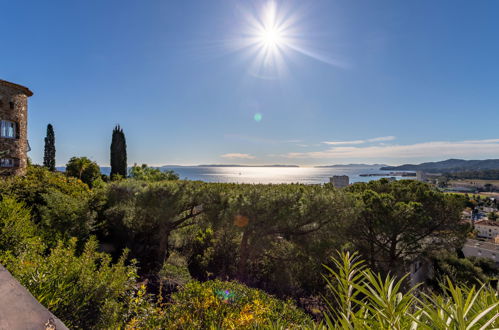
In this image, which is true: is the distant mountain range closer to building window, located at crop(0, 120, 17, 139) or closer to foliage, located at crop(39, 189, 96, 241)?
foliage, located at crop(39, 189, 96, 241)

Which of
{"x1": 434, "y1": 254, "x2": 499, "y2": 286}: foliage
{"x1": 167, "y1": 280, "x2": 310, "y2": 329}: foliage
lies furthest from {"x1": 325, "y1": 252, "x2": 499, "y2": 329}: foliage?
{"x1": 434, "y1": 254, "x2": 499, "y2": 286}: foliage

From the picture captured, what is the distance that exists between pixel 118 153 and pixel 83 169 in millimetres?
→ 5919

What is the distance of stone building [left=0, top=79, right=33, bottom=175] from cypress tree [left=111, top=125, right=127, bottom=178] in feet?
40.9

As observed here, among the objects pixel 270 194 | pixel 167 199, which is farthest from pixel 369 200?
pixel 167 199

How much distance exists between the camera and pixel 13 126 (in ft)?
37.9

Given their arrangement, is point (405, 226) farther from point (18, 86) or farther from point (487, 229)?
point (487, 229)

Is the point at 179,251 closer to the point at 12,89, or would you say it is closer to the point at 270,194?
the point at 270,194

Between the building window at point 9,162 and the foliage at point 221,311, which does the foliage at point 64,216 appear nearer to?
the foliage at point 221,311

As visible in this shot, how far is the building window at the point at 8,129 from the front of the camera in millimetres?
11047

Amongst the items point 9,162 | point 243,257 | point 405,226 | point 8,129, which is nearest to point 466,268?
point 405,226

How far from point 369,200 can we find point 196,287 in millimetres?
8177

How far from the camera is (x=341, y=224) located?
7777 mm

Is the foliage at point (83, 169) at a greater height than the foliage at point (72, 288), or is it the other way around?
the foliage at point (83, 169)

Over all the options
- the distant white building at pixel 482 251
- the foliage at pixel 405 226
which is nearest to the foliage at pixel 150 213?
the foliage at pixel 405 226
